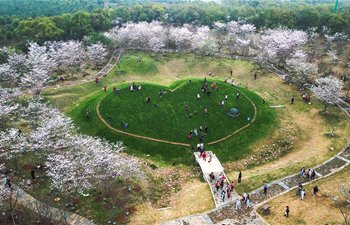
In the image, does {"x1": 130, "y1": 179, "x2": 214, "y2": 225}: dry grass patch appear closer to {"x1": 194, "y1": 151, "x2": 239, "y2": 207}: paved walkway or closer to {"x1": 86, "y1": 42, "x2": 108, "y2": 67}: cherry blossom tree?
{"x1": 194, "y1": 151, "x2": 239, "y2": 207}: paved walkway

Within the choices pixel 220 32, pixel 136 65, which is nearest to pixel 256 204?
pixel 136 65

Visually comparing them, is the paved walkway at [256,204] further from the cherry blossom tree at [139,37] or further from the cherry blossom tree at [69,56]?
the cherry blossom tree at [139,37]

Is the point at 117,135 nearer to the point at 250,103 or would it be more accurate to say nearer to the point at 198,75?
the point at 250,103

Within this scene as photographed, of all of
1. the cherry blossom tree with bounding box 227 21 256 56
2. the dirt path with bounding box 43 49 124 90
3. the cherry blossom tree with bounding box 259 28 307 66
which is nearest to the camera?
the dirt path with bounding box 43 49 124 90

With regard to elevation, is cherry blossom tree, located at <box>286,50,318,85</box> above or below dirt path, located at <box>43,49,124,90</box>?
above

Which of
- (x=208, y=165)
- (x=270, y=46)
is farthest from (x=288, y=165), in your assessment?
(x=270, y=46)

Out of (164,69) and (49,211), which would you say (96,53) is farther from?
(49,211)

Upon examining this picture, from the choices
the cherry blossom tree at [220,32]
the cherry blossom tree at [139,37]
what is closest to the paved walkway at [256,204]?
the cherry blossom tree at [139,37]

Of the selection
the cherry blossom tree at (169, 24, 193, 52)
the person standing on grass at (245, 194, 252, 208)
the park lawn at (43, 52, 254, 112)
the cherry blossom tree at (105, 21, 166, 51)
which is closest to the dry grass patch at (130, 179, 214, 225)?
the person standing on grass at (245, 194, 252, 208)
